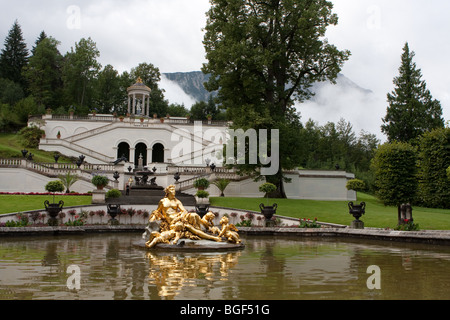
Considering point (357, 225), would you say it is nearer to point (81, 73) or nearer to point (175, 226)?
point (175, 226)

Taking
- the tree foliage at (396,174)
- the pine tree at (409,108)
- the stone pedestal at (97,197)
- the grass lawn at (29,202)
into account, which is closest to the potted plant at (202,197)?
the stone pedestal at (97,197)

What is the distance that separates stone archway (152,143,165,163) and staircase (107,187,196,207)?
990 inches

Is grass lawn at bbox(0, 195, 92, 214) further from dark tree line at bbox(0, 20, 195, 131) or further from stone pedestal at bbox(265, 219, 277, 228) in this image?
dark tree line at bbox(0, 20, 195, 131)

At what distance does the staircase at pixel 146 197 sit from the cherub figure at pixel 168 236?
12846 mm

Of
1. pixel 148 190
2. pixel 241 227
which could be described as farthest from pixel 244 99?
pixel 241 227

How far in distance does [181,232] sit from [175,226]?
26 centimetres

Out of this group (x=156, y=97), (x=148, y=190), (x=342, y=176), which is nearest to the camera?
(x=148, y=190)

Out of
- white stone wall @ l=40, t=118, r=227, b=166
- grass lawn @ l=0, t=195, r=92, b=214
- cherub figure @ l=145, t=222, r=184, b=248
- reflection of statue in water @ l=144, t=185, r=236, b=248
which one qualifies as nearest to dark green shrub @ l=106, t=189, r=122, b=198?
grass lawn @ l=0, t=195, r=92, b=214

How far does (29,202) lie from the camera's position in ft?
79.4

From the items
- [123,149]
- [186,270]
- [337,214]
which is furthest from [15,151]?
[186,270]
